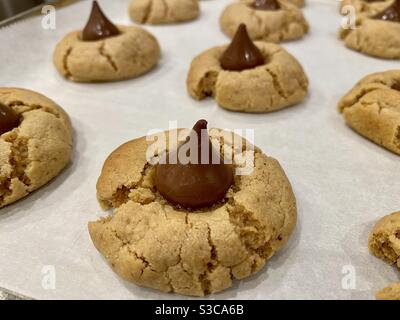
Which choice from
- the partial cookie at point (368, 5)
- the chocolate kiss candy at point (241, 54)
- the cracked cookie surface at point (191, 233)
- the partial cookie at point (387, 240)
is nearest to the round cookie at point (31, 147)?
the cracked cookie surface at point (191, 233)

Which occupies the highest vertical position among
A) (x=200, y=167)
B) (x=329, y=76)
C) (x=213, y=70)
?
(x=200, y=167)

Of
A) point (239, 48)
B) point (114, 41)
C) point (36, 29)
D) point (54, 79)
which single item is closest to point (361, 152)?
point (239, 48)

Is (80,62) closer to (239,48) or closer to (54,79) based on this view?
(54,79)

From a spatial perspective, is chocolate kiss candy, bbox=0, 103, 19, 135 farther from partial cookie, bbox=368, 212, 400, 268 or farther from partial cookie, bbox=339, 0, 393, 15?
partial cookie, bbox=339, 0, 393, 15

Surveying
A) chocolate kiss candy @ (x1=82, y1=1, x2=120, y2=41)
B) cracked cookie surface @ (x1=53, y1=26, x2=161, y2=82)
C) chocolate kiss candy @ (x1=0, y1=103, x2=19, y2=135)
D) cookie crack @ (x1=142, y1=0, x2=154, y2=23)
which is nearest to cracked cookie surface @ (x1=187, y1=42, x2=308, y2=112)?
cracked cookie surface @ (x1=53, y1=26, x2=161, y2=82)

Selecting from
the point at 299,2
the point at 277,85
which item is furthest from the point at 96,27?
the point at 299,2

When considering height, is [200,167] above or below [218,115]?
above

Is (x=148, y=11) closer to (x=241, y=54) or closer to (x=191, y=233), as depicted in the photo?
(x=241, y=54)
